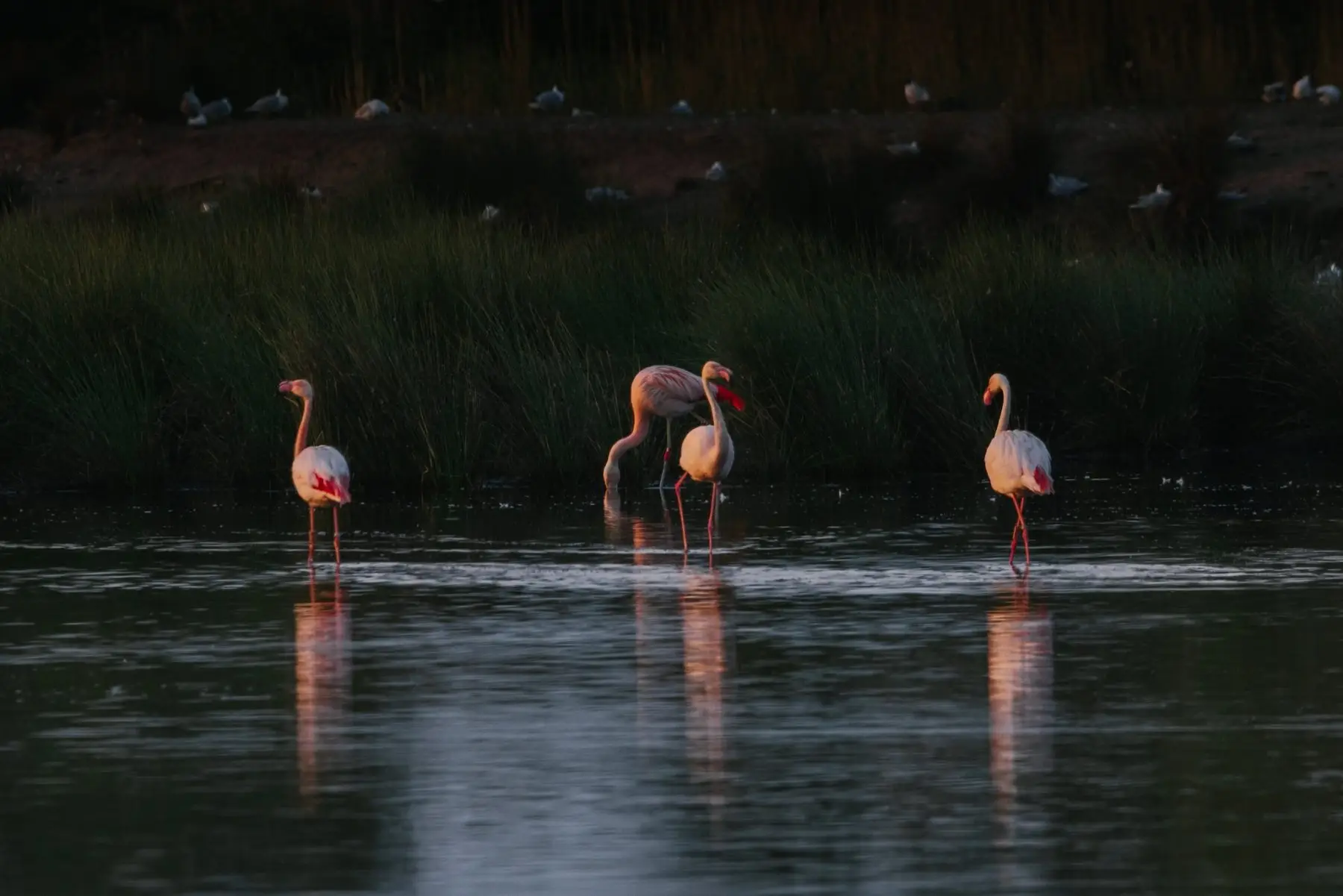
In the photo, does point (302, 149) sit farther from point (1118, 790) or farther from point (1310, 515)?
point (1118, 790)

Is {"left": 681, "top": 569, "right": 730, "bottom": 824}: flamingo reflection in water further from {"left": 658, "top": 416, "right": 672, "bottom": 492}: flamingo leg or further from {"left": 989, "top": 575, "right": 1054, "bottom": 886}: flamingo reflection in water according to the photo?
{"left": 658, "top": 416, "right": 672, "bottom": 492}: flamingo leg

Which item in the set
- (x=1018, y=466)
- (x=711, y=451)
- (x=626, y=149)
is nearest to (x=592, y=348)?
(x=711, y=451)

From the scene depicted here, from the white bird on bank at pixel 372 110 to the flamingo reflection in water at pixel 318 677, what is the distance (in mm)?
24176

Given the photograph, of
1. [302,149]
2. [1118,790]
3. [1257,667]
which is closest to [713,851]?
[1118,790]

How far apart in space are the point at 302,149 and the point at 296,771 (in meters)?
28.5

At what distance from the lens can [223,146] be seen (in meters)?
37.2

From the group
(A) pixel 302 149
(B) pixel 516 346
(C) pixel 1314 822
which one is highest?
(A) pixel 302 149

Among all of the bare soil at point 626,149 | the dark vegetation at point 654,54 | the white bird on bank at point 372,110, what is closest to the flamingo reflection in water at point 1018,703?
the bare soil at point 626,149

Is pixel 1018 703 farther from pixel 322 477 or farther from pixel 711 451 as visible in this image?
pixel 711 451

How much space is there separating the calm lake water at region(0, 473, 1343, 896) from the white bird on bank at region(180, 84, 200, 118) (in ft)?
78.2

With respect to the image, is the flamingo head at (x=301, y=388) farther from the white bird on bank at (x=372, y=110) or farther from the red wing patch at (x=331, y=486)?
the white bird on bank at (x=372, y=110)

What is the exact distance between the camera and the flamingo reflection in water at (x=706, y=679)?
8539 millimetres

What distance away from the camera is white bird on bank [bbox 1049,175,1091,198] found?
32.1 metres

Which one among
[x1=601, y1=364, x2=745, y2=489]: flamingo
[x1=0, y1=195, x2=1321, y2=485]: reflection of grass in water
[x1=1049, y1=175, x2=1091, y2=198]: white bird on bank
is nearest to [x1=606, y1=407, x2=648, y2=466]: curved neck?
[x1=601, y1=364, x2=745, y2=489]: flamingo
